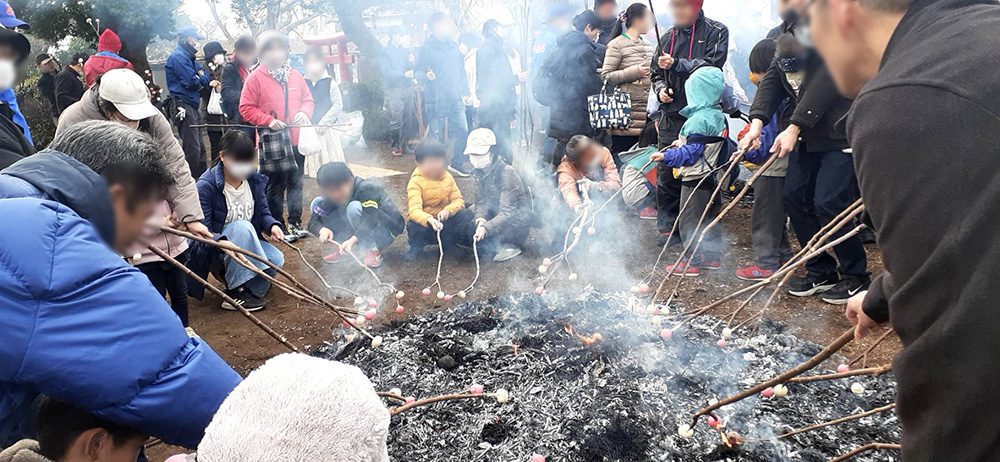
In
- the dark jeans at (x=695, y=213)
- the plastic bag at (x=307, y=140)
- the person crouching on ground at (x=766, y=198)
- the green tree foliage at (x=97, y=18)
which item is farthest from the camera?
the green tree foliage at (x=97, y=18)

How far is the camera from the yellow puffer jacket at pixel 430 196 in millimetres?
5996

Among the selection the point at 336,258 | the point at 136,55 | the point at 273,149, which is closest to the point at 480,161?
the point at 336,258

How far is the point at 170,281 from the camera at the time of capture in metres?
4.01

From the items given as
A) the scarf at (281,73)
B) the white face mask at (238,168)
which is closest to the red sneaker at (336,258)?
the white face mask at (238,168)

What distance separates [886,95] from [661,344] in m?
2.82

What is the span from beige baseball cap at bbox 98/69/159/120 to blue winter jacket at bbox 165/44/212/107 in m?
5.46

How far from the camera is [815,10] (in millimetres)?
1235

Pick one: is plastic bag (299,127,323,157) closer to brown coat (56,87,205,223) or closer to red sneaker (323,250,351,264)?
red sneaker (323,250,351,264)

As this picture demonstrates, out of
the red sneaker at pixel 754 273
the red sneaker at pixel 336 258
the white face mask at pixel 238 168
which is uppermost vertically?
the white face mask at pixel 238 168

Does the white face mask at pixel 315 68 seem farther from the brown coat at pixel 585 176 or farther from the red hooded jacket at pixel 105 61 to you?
the brown coat at pixel 585 176

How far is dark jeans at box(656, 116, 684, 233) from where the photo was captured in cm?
573

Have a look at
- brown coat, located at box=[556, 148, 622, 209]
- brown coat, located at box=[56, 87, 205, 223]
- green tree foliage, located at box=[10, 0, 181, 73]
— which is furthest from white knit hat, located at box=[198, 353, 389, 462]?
green tree foliage, located at box=[10, 0, 181, 73]

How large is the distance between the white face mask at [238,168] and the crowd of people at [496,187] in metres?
0.01

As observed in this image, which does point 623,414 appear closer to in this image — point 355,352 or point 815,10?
point 355,352
